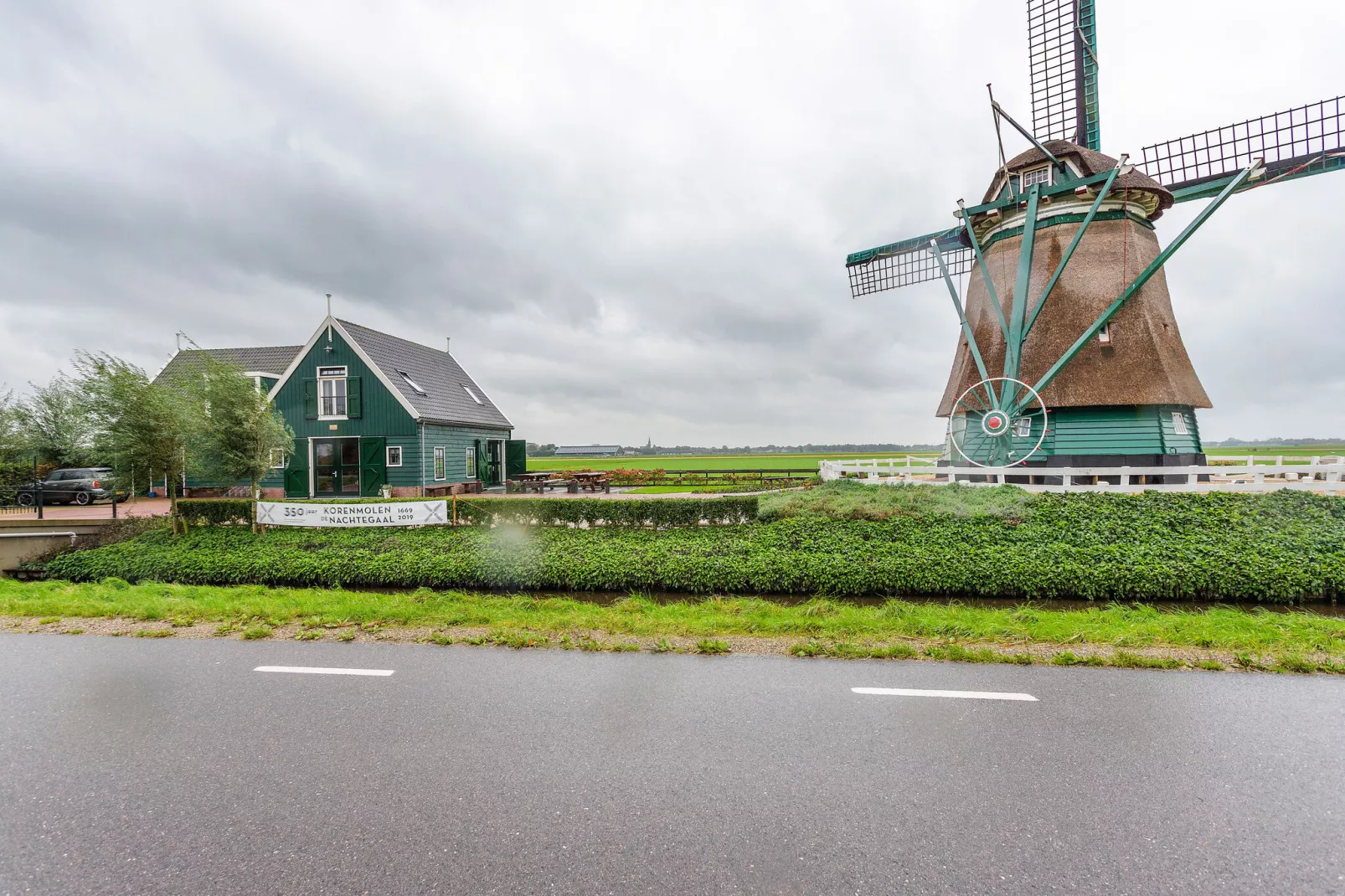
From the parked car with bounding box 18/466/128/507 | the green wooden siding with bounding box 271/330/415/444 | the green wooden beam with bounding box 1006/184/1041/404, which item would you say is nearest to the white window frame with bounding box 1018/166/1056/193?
the green wooden beam with bounding box 1006/184/1041/404

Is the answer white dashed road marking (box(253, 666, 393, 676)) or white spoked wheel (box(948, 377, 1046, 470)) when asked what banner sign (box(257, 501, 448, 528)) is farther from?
white spoked wheel (box(948, 377, 1046, 470))

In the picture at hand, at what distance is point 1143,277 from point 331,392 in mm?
26521

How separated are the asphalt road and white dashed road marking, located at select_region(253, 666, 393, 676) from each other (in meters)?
0.15

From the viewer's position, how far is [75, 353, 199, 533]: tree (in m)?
14.2

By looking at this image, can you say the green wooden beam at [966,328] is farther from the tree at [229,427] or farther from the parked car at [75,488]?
the parked car at [75,488]

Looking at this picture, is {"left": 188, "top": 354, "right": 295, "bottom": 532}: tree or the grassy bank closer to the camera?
the grassy bank

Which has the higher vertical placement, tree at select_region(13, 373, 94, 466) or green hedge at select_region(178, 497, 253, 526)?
tree at select_region(13, 373, 94, 466)

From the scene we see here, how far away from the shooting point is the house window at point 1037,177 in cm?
1784

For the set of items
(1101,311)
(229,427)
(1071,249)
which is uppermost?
(1071,249)

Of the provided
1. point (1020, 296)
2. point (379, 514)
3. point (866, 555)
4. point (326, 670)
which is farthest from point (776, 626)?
point (1020, 296)

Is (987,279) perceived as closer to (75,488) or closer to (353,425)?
(353,425)

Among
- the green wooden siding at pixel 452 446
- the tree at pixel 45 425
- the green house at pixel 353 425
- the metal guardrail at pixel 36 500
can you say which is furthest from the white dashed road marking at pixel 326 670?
the tree at pixel 45 425

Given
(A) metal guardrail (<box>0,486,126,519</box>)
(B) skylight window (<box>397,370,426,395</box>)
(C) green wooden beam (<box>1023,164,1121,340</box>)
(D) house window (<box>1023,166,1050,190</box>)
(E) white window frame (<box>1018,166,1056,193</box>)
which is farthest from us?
(B) skylight window (<box>397,370,426,395</box>)

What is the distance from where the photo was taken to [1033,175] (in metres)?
18.1
